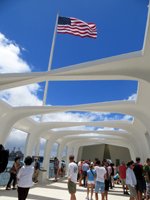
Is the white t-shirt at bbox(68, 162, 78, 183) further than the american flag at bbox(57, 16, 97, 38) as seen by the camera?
No

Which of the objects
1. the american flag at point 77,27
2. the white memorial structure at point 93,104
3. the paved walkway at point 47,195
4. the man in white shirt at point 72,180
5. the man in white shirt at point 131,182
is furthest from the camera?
the american flag at point 77,27

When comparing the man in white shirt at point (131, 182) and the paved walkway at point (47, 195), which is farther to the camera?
the paved walkway at point (47, 195)

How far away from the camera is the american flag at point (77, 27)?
1487 cm

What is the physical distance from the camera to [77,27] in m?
15.3

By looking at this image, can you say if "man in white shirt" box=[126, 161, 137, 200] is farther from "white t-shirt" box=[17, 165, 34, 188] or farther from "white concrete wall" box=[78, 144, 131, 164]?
"white concrete wall" box=[78, 144, 131, 164]

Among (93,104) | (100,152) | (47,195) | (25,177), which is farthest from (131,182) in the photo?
(100,152)

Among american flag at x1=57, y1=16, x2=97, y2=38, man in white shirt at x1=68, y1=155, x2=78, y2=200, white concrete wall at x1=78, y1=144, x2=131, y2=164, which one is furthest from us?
white concrete wall at x1=78, y1=144, x2=131, y2=164

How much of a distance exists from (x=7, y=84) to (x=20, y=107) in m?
3.81

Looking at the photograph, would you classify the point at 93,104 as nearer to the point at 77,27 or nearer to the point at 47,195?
the point at 47,195

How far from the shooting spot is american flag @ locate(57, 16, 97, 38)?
48.8 feet

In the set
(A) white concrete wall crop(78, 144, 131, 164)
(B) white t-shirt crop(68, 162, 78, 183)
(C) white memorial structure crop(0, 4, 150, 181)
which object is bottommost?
(B) white t-shirt crop(68, 162, 78, 183)

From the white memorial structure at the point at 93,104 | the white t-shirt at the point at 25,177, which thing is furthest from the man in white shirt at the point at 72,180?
the white memorial structure at the point at 93,104

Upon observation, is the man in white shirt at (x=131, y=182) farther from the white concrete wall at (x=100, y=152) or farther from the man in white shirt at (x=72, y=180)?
the white concrete wall at (x=100, y=152)

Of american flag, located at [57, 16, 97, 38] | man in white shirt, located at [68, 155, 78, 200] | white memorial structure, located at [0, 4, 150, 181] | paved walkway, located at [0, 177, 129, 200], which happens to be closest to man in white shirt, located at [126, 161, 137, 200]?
man in white shirt, located at [68, 155, 78, 200]
